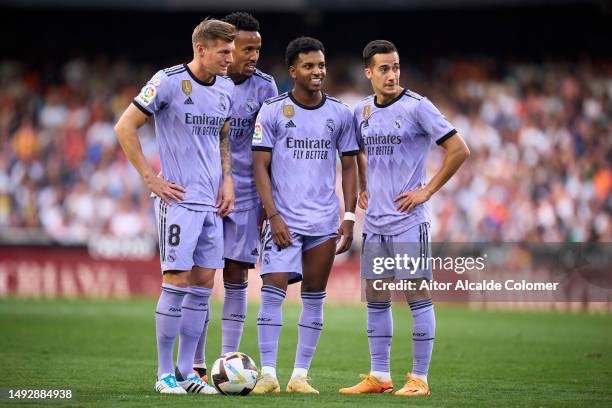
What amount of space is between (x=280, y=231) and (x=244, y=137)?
1.05 metres

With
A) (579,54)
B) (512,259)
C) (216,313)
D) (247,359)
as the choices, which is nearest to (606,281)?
(512,259)

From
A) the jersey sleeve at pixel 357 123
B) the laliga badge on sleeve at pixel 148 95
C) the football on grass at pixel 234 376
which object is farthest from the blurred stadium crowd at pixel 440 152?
the football on grass at pixel 234 376

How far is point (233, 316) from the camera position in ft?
27.5

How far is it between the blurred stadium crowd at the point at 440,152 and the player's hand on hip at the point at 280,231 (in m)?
13.1

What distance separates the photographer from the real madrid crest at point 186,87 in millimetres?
7680

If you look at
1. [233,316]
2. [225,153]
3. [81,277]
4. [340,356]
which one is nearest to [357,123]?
[225,153]

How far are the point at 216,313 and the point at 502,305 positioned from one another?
5.87 m

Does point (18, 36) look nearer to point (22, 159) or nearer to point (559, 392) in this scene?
point (22, 159)

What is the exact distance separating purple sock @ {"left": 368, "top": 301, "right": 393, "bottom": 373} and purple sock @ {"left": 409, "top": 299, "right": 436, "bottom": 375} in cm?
23

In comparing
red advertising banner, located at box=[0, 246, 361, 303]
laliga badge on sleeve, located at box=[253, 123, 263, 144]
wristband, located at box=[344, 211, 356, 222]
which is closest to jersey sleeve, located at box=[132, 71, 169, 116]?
laliga badge on sleeve, located at box=[253, 123, 263, 144]

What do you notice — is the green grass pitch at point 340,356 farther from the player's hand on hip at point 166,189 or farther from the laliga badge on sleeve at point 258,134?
the laliga badge on sleeve at point 258,134

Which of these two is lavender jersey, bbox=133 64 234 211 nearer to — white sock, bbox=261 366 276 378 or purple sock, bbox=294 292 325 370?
purple sock, bbox=294 292 325 370

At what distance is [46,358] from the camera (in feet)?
33.0

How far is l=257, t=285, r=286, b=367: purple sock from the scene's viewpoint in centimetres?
776
